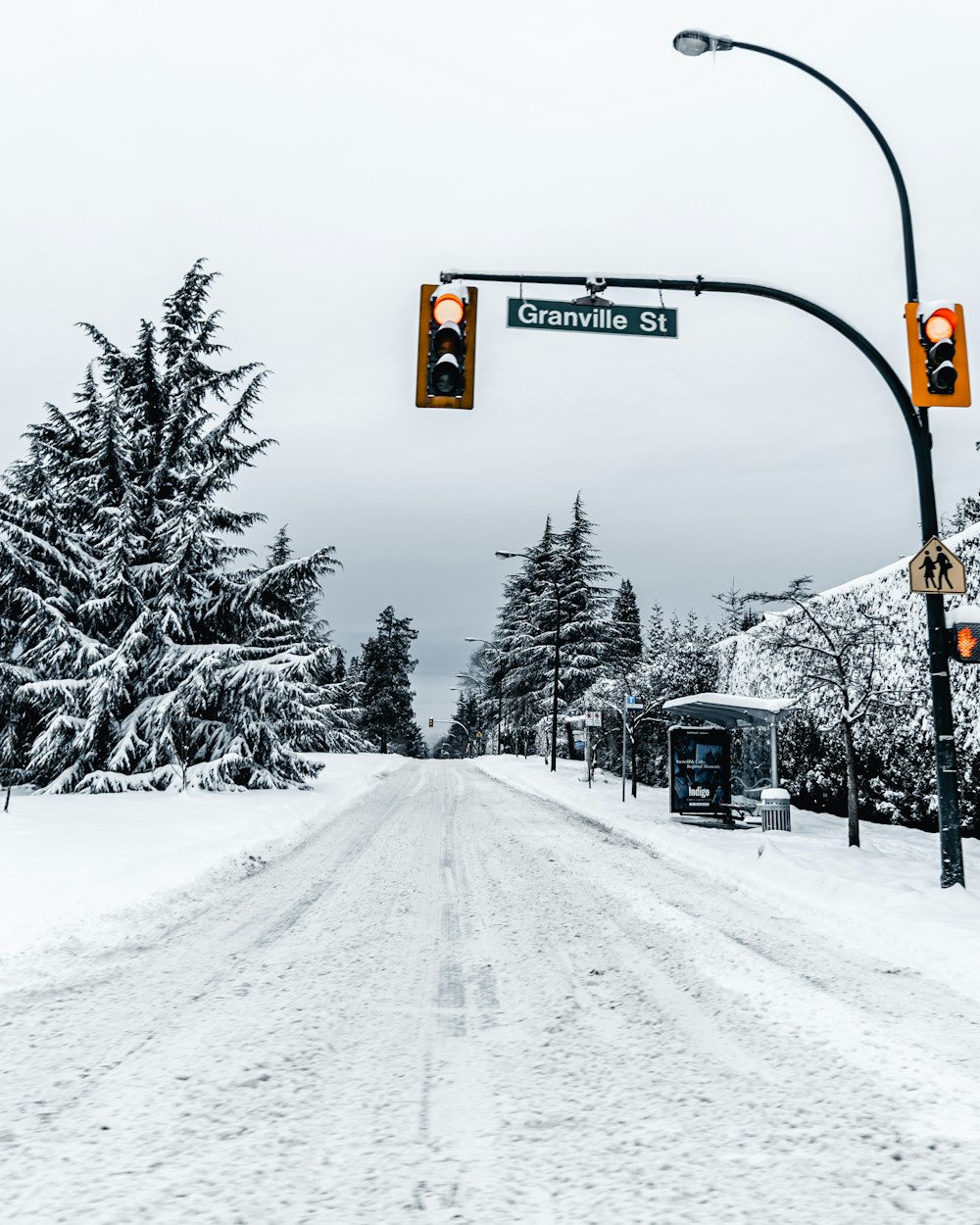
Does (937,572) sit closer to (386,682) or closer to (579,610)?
(579,610)

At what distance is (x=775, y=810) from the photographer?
52.4 ft

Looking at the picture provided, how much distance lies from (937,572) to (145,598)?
17.3 m

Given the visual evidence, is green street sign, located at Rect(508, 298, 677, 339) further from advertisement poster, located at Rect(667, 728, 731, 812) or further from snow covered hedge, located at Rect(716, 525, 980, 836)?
advertisement poster, located at Rect(667, 728, 731, 812)

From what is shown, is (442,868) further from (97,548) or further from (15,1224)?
(97,548)

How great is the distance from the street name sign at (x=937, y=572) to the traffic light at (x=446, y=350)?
5059 mm

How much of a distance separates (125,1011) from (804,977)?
438 cm

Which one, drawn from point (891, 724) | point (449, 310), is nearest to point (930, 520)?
point (449, 310)

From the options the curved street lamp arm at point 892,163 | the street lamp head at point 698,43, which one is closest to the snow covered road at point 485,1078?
the curved street lamp arm at point 892,163

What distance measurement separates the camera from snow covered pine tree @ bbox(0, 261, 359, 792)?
18.2m

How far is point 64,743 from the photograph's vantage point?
60.0 ft

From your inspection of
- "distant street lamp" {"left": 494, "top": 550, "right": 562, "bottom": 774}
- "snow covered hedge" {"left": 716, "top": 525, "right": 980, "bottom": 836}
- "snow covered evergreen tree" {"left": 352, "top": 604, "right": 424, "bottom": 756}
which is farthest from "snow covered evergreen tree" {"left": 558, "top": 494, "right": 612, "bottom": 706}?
"snow covered evergreen tree" {"left": 352, "top": 604, "right": 424, "bottom": 756}

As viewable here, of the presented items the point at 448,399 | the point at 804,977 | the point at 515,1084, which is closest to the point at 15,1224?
the point at 515,1084

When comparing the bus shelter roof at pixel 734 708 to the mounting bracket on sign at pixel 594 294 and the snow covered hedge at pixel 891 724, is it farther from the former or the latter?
the mounting bracket on sign at pixel 594 294

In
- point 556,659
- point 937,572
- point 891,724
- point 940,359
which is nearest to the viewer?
point 940,359
